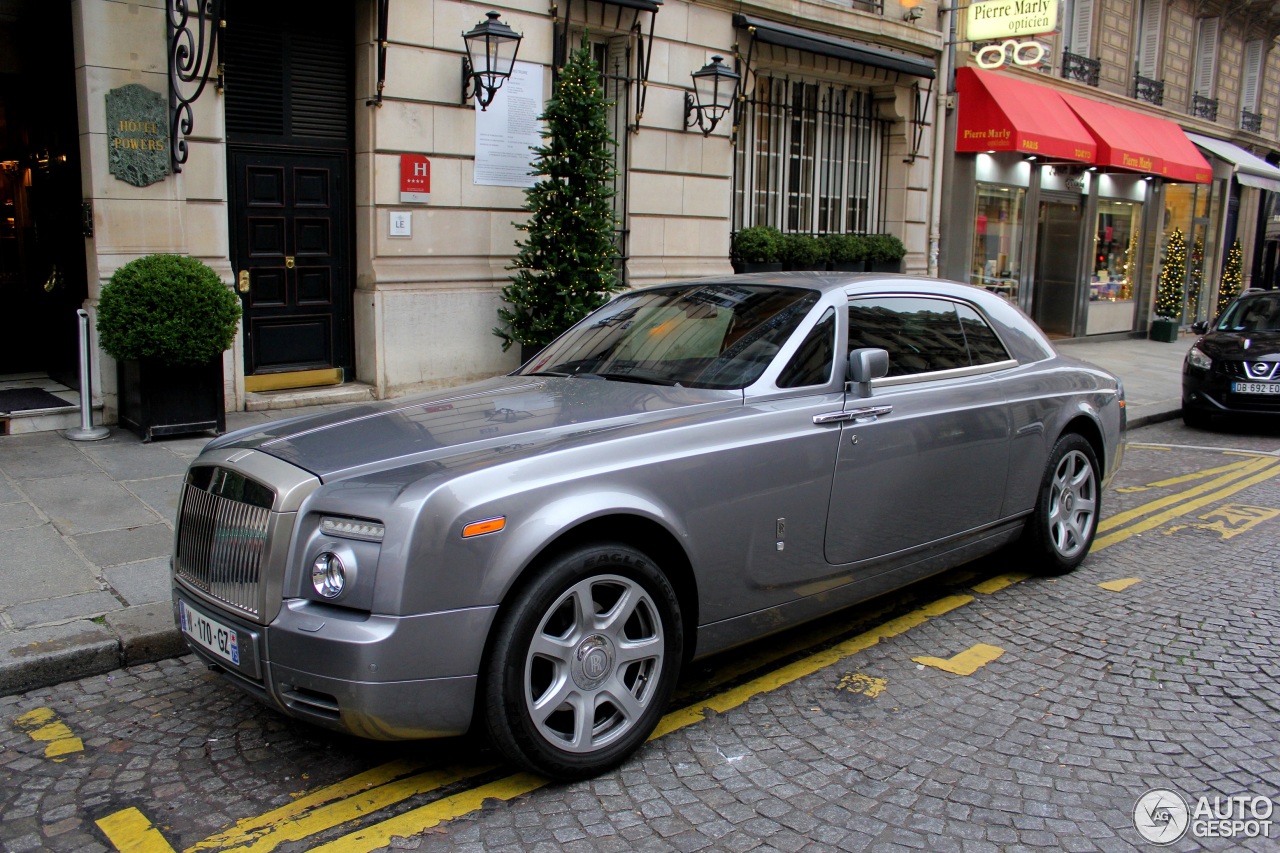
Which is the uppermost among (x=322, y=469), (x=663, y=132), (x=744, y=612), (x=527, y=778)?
(x=663, y=132)

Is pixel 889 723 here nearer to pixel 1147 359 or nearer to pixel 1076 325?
pixel 1147 359

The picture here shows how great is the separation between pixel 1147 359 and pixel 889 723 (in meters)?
16.5

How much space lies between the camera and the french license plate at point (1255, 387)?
10.8 meters

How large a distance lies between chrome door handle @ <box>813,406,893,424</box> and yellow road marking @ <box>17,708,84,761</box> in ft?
10.1

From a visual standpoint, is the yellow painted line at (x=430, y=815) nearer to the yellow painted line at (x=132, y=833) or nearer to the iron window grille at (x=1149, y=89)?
the yellow painted line at (x=132, y=833)

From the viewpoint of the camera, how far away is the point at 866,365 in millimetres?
4371

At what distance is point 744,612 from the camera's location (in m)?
3.98

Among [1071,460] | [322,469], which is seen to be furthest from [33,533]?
[1071,460]

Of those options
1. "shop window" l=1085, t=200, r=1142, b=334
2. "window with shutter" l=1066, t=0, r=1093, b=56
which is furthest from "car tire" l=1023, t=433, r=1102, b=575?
"window with shutter" l=1066, t=0, r=1093, b=56

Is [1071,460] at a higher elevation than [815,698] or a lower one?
higher

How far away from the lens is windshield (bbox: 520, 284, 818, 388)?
4.45 m

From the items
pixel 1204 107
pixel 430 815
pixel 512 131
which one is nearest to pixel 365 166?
pixel 512 131

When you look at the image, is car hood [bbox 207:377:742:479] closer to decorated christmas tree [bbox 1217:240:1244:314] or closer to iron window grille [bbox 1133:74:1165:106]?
iron window grille [bbox 1133:74:1165:106]

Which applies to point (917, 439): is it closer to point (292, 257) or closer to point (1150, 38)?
point (292, 257)
